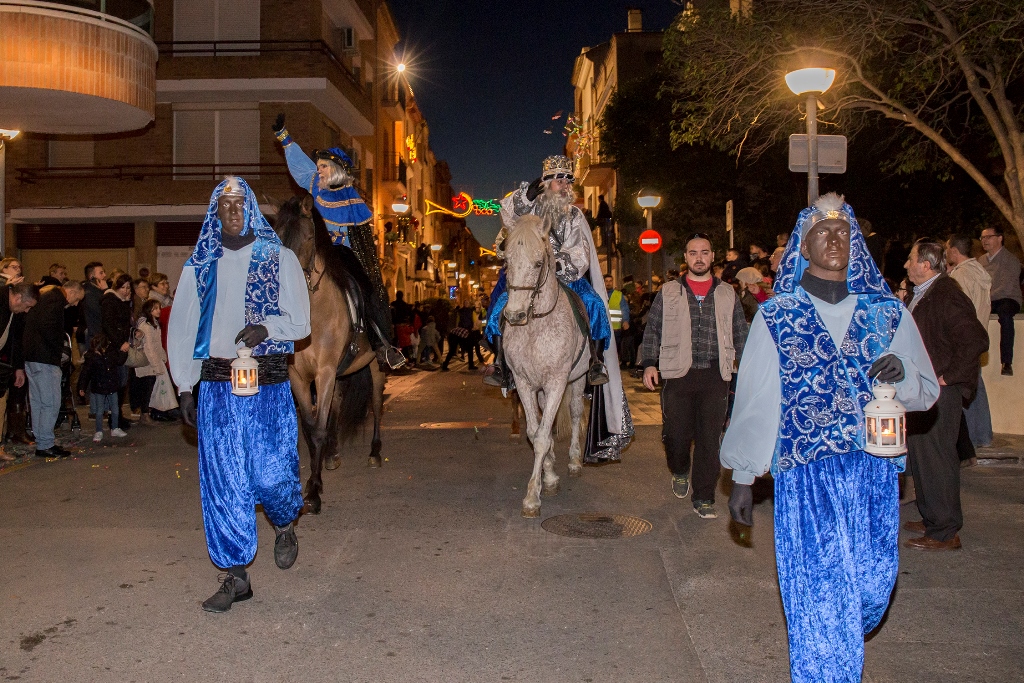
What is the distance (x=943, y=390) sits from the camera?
6.63m

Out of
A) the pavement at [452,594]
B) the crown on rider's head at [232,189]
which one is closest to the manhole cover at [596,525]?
the pavement at [452,594]

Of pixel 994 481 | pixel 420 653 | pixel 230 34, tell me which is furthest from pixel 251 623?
pixel 230 34

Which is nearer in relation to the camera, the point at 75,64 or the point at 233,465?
the point at 233,465

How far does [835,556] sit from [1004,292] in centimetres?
907

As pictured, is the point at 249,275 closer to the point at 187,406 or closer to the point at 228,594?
the point at 187,406

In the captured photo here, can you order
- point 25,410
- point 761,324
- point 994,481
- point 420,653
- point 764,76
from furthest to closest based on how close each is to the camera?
point 764,76 < point 25,410 < point 994,481 < point 420,653 < point 761,324

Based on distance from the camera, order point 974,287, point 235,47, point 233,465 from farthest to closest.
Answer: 1. point 235,47
2. point 974,287
3. point 233,465

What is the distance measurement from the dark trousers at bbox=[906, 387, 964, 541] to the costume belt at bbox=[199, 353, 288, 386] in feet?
13.4

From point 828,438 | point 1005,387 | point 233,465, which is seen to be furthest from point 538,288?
point 1005,387

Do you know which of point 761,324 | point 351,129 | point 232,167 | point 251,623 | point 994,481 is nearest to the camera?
point 761,324

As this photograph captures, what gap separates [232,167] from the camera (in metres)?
25.9

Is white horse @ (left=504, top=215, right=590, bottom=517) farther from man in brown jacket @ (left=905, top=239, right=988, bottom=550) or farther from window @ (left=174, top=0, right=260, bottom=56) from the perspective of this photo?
window @ (left=174, top=0, right=260, bottom=56)

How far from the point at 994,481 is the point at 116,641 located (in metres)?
7.73

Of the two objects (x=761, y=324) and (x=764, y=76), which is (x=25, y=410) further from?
(x=764, y=76)
